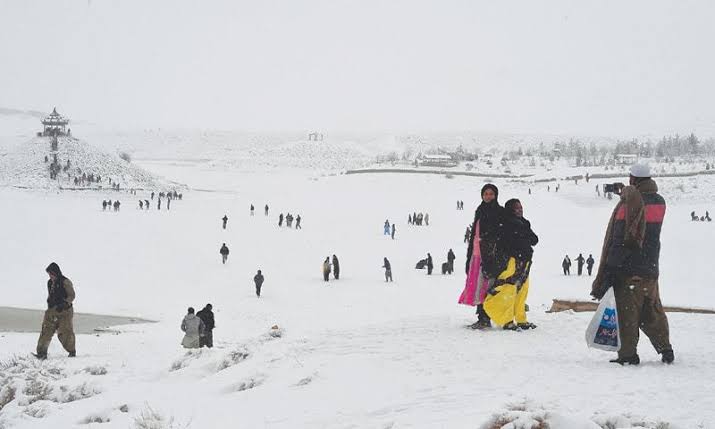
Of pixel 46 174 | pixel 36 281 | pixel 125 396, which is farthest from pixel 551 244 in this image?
pixel 46 174

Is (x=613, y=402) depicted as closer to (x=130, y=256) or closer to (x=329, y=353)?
(x=329, y=353)

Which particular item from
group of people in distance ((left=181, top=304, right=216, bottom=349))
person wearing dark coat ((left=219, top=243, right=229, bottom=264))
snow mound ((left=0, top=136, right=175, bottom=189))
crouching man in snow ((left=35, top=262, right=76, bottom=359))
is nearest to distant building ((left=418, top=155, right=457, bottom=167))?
snow mound ((left=0, top=136, right=175, bottom=189))

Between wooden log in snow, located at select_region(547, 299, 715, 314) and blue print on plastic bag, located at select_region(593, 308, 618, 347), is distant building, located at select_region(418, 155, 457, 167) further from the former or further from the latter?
blue print on plastic bag, located at select_region(593, 308, 618, 347)

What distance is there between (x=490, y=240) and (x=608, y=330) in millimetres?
2154

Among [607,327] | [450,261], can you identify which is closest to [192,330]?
[607,327]

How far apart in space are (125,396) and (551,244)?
34.6m

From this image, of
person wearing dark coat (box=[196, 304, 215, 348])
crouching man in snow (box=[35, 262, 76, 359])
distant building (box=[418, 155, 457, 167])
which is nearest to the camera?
crouching man in snow (box=[35, 262, 76, 359])

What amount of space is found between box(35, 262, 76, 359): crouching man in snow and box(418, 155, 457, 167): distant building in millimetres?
93573

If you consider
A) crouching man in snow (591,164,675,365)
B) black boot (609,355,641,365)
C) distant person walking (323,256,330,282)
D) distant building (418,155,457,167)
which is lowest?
distant person walking (323,256,330,282)

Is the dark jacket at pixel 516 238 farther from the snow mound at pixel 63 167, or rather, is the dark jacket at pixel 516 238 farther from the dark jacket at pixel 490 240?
the snow mound at pixel 63 167

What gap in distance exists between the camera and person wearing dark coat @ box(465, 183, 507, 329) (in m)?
7.72

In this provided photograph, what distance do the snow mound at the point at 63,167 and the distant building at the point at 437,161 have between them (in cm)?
4284

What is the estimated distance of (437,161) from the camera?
4181 inches

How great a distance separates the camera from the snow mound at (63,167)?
68506mm
